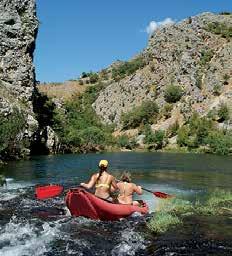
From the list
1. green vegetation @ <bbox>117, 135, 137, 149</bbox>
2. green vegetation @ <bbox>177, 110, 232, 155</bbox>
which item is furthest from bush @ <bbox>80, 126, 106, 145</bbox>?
green vegetation @ <bbox>177, 110, 232, 155</bbox>

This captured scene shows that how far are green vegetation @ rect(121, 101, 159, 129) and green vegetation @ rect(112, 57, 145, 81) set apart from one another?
92.6 ft

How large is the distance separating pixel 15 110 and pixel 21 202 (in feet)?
142

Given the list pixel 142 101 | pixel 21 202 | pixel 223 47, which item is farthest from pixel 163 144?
pixel 21 202

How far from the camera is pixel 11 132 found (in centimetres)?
6209

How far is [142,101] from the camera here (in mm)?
138000

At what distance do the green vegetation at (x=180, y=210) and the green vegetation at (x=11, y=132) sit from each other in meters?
37.1

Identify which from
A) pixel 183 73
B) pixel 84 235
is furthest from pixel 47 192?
pixel 183 73

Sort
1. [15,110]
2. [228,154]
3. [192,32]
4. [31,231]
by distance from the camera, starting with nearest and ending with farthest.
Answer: [31,231]
[15,110]
[228,154]
[192,32]

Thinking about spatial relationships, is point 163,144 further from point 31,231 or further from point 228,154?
point 31,231

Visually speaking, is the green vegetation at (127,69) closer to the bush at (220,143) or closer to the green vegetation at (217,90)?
the green vegetation at (217,90)

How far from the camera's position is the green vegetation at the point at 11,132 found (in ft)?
198

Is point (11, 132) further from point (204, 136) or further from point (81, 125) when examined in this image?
point (81, 125)

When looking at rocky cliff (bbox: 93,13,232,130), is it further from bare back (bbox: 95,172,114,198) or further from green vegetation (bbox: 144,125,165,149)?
bare back (bbox: 95,172,114,198)

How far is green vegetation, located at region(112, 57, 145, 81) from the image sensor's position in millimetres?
157012
